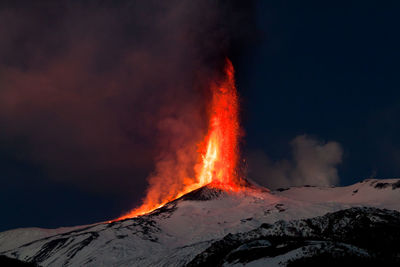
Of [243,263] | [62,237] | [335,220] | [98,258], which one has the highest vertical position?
[62,237]

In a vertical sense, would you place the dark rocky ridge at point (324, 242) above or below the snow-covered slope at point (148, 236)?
below

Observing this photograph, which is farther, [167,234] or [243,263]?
[167,234]

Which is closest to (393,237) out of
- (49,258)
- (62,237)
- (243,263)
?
(243,263)

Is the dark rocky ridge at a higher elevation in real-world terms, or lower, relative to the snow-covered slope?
lower

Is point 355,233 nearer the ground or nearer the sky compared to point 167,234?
nearer the ground

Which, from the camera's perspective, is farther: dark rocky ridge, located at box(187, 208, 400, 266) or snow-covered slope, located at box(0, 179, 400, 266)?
snow-covered slope, located at box(0, 179, 400, 266)

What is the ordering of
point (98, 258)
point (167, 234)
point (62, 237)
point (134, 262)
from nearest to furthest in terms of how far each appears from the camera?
point (134, 262)
point (98, 258)
point (167, 234)
point (62, 237)

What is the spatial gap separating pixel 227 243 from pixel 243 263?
146 ft

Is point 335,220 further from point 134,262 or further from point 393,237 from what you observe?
point 134,262

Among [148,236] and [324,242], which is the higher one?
Result: [148,236]

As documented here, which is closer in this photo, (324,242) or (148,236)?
(324,242)

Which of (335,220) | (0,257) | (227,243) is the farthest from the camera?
(335,220)

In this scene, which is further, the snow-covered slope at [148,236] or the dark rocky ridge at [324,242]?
the snow-covered slope at [148,236]

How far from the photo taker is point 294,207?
19412 centimetres
